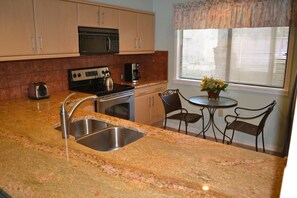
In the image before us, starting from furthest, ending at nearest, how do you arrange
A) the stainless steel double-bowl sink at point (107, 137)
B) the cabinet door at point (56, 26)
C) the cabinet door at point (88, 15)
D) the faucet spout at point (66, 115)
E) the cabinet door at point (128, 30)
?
the cabinet door at point (128, 30), the cabinet door at point (88, 15), the cabinet door at point (56, 26), the stainless steel double-bowl sink at point (107, 137), the faucet spout at point (66, 115)

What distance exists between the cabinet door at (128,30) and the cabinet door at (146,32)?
5.2 inches

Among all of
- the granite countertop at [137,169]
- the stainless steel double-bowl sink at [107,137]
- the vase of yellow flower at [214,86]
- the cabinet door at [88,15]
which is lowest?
the stainless steel double-bowl sink at [107,137]

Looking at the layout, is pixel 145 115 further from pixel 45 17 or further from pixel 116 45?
pixel 45 17

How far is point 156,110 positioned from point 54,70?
72.3 inches

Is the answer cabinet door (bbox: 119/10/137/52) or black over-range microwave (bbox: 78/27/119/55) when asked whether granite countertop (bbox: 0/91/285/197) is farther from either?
cabinet door (bbox: 119/10/137/52)

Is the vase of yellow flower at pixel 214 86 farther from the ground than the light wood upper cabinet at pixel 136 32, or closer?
closer

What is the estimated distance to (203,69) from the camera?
4.12 metres

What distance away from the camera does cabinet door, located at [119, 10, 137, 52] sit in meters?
3.72

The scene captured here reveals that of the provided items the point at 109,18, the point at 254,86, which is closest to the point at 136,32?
the point at 109,18

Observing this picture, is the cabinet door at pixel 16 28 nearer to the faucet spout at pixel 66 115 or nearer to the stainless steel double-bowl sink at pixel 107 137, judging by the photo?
the stainless steel double-bowl sink at pixel 107 137

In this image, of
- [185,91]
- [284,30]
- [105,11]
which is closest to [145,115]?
[185,91]

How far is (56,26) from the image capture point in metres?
2.88

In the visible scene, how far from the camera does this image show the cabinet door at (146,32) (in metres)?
4.07

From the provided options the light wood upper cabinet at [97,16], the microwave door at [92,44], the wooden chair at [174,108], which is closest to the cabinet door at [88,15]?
the light wood upper cabinet at [97,16]
